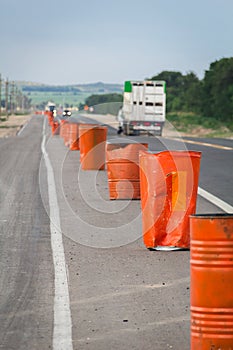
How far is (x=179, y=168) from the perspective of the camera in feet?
36.2

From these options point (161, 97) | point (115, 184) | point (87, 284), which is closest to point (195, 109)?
point (161, 97)

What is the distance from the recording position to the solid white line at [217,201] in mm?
15658

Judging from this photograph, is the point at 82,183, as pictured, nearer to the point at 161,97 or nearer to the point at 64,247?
the point at 64,247

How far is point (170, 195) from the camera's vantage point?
1120cm

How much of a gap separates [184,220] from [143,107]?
4609 centimetres

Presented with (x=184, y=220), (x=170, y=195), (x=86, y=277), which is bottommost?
(x=86, y=277)

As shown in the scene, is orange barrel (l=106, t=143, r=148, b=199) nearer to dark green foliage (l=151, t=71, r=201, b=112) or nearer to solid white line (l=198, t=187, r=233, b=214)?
solid white line (l=198, t=187, r=233, b=214)

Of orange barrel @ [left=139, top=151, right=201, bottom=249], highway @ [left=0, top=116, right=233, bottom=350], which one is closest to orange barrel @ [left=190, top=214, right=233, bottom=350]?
highway @ [left=0, top=116, right=233, bottom=350]

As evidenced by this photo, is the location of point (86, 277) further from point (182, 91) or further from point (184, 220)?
point (182, 91)

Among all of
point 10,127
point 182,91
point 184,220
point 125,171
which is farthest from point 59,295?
point 182,91

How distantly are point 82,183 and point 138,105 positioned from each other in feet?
120

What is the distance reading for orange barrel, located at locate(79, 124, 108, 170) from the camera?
2467cm

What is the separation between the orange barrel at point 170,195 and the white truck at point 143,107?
45.2 metres

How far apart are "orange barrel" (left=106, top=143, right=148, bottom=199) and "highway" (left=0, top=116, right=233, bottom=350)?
26cm
